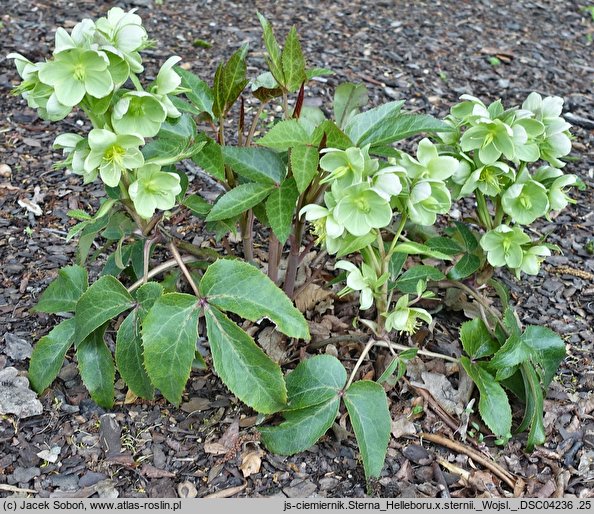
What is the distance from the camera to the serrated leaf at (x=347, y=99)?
4.88 feet

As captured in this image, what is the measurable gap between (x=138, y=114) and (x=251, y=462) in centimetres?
67

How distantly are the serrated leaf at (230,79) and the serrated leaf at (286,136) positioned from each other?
0.53 ft

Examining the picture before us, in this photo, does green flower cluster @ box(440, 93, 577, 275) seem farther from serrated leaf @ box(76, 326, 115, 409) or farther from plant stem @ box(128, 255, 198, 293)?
serrated leaf @ box(76, 326, 115, 409)

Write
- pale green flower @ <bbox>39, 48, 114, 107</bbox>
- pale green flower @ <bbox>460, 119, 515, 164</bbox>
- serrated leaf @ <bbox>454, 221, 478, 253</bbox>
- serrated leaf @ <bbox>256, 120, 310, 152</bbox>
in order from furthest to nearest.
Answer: serrated leaf @ <bbox>454, 221, 478, 253</bbox> → pale green flower @ <bbox>460, 119, 515, 164</bbox> → serrated leaf @ <bbox>256, 120, 310, 152</bbox> → pale green flower @ <bbox>39, 48, 114, 107</bbox>

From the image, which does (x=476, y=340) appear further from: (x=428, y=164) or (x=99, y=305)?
(x=99, y=305)

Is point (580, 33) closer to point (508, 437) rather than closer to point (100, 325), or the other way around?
point (508, 437)

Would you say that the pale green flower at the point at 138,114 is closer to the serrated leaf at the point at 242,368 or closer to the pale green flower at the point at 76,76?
the pale green flower at the point at 76,76

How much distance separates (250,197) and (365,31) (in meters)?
1.75

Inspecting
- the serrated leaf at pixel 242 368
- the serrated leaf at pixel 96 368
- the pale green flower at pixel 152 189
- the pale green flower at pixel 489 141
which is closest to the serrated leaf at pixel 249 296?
the serrated leaf at pixel 242 368

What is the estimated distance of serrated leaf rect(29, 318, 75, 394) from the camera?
139 centimetres

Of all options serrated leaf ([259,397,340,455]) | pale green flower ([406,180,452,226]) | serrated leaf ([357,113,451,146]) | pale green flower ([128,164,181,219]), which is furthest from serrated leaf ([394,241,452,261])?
pale green flower ([128,164,181,219])

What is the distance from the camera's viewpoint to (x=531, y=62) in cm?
273

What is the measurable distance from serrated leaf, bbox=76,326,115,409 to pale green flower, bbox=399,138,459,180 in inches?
25.6

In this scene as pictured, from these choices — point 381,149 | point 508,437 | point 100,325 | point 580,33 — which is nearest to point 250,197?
point 381,149
